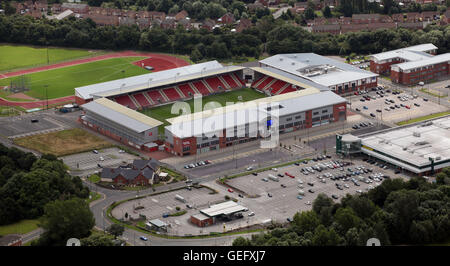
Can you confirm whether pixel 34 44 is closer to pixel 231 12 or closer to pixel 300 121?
pixel 231 12

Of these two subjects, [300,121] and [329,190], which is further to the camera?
[300,121]

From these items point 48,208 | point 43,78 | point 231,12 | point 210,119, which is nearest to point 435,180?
point 210,119

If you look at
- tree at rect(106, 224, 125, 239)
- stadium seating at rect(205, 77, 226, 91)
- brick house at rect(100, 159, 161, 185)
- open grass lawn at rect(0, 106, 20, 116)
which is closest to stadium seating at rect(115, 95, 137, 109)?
stadium seating at rect(205, 77, 226, 91)

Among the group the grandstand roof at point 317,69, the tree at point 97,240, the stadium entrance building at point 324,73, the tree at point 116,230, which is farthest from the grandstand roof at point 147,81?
the tree at point 97,240

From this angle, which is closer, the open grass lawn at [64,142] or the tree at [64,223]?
the tree at [64,223]

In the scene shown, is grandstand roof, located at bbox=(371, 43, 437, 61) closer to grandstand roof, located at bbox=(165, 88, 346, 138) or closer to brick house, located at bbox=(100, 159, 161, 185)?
grandstand roof, located at bbox=(165, 88, 346, 138)

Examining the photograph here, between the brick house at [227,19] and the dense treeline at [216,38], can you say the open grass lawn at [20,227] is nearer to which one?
the dense treeline at [216,38]
